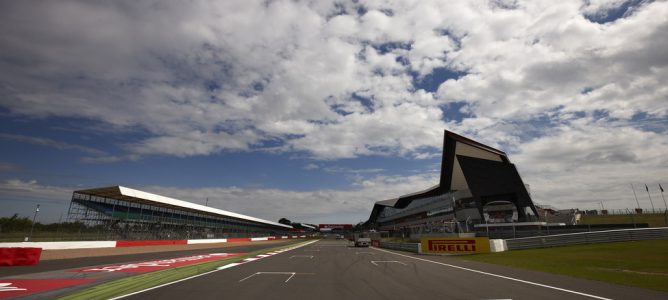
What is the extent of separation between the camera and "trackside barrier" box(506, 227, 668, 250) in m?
25.1

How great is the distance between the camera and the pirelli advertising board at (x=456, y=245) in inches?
957

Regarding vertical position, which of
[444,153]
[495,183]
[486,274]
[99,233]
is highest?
[444,153]

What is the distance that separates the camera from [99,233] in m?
28.3

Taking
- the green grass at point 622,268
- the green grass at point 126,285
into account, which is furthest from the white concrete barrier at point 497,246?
the green grass at point 126,285

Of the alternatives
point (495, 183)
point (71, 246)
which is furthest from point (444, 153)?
point (71, 246)

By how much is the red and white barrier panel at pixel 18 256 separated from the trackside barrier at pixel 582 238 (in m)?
29.6

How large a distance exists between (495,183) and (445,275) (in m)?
66.4

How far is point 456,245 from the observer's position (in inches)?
1000

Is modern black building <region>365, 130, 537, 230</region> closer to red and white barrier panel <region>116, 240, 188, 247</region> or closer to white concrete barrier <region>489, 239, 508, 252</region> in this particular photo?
white concrete barrier <region>489, 239, 508, 252</region>

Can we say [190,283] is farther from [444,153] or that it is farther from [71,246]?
[444,153]

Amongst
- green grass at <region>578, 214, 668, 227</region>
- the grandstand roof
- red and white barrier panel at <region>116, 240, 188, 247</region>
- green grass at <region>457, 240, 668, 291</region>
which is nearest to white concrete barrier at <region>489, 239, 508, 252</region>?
green grass at <region>457, 240, 668, 291</region>

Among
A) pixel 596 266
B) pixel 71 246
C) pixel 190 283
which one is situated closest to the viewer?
pixel 190 283

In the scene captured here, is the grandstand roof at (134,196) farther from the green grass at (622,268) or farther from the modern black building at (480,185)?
the modern black building at (480,185)

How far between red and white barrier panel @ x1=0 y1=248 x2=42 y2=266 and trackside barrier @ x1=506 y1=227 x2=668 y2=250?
29609mm
